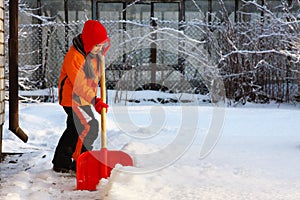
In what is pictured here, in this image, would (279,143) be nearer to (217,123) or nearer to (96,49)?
(217,123)

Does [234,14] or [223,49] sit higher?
[234,14]

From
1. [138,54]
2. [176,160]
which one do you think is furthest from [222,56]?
[176,160]

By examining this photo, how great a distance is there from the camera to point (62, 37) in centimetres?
1072

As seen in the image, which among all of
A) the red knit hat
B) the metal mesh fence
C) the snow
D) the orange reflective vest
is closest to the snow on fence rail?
the metal mesh fence

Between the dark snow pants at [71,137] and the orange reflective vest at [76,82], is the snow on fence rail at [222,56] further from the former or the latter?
the orange reflective vest at [76,82]

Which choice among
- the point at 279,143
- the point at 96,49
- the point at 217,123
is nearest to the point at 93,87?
the point at 96,49

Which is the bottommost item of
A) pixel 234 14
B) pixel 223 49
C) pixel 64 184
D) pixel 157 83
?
pixel 64 184

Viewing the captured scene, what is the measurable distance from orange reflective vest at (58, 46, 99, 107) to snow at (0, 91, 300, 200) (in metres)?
0.70

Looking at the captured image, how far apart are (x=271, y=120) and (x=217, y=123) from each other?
2.79ft

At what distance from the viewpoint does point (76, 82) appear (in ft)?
12.0

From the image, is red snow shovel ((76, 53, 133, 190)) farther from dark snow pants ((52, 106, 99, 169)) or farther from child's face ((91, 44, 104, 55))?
child's face ((91, 44, 104, 55))

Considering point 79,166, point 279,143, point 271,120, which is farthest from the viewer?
point 271,120

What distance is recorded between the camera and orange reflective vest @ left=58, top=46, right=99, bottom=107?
12.1 ft

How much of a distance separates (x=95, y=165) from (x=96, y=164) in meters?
0.01
